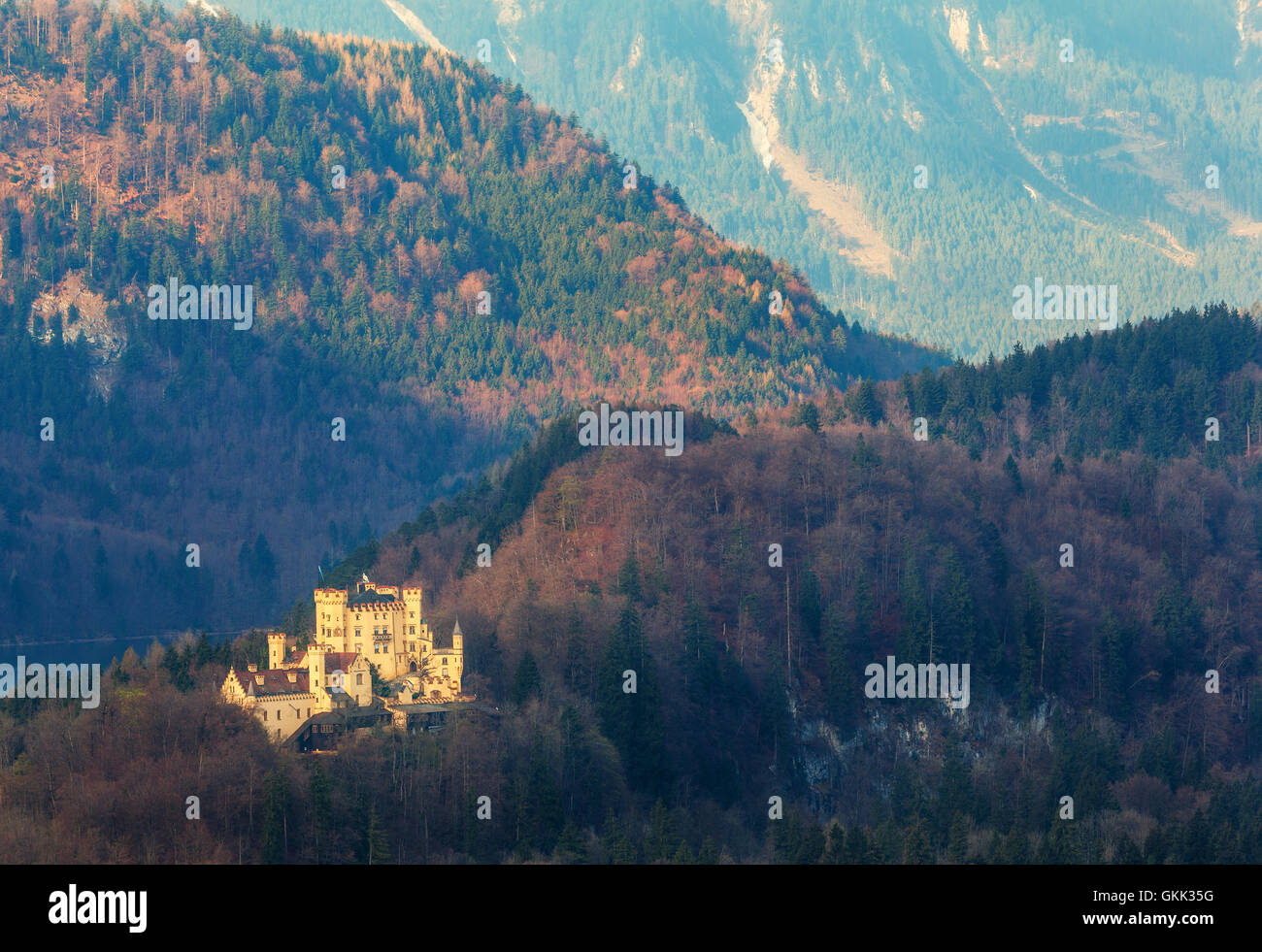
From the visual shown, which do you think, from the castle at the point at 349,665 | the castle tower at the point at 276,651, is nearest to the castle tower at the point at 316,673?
the castle at the point at 349,665

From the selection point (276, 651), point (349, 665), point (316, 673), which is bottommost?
point (316, 673)

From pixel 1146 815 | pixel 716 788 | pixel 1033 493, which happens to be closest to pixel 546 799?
pixel 716 788

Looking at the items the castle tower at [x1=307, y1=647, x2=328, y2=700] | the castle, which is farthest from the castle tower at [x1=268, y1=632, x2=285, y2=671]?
the castle tower at [x1=307, y1=647, x2=328, y2=700]

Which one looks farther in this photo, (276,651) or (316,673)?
(276,651)

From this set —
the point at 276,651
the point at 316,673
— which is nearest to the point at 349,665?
the point at 316,673

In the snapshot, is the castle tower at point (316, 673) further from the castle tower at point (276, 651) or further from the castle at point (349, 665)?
the castle tower at point (276, 651)

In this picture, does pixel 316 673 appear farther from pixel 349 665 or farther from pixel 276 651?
pixel 276 651

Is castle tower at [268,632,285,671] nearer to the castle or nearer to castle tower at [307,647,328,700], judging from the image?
the castle
